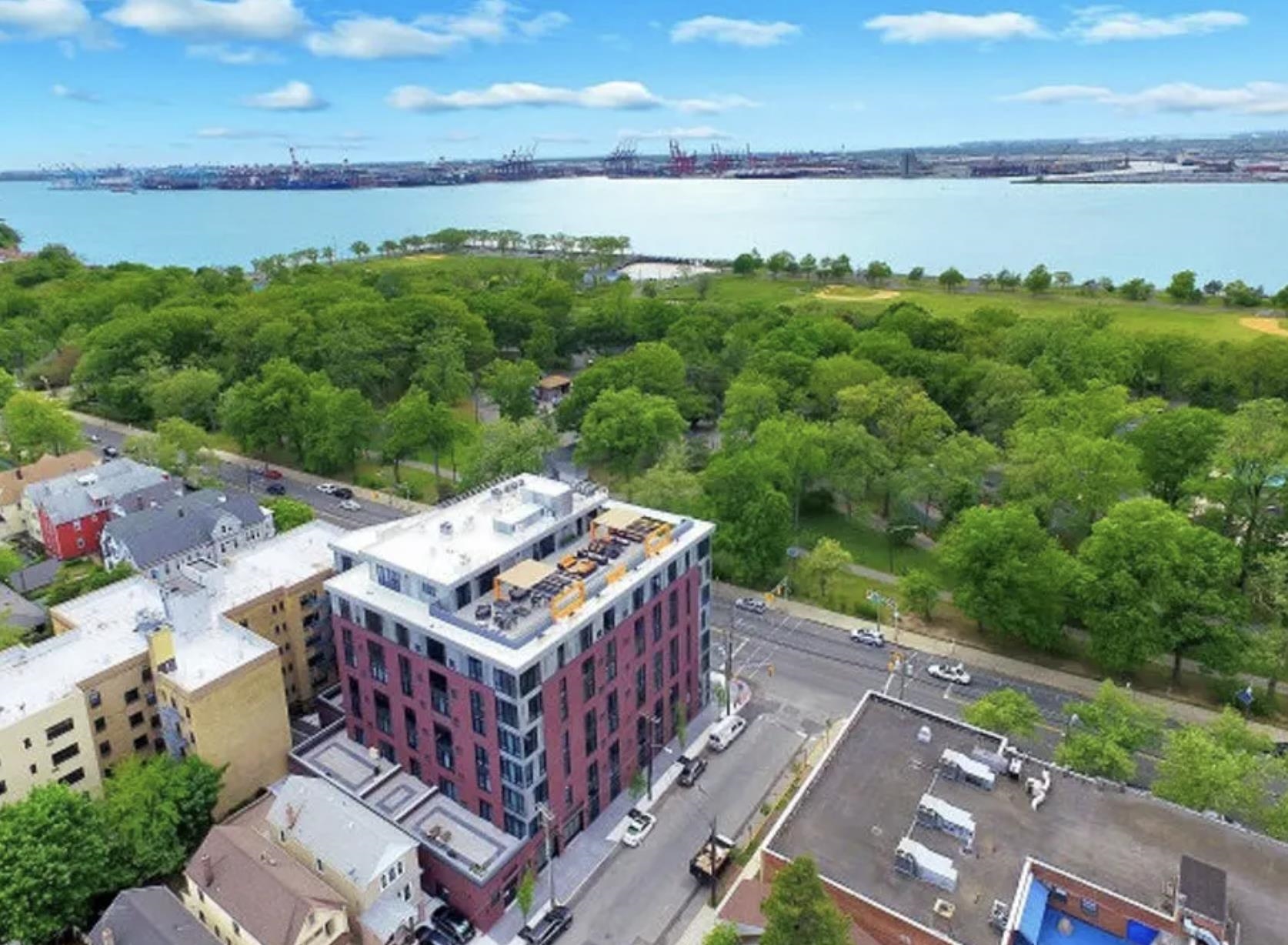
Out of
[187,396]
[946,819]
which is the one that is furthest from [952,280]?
[946,819]

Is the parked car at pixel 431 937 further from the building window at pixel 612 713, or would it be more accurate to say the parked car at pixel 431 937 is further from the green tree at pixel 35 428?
the green tree at pixel 35 428

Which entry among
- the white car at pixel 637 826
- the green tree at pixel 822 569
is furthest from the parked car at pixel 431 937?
the green tree at pixel 822 569

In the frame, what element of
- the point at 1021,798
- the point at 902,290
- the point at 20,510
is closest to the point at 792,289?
the point at 902,290

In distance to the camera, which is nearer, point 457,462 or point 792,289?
point 457,462

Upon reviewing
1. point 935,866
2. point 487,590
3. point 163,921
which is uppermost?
point 487,590

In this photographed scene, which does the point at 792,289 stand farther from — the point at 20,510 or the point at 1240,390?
the point at 20,510

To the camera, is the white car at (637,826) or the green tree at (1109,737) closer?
the green tree at (1109,737)
